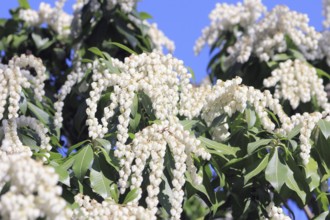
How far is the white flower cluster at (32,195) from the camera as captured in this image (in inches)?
165

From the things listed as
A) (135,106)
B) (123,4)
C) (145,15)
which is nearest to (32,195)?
(135,106)

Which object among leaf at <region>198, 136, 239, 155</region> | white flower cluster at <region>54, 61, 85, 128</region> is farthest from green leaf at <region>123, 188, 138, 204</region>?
white flower cluster at <region>54, 61, 85, 128</region>

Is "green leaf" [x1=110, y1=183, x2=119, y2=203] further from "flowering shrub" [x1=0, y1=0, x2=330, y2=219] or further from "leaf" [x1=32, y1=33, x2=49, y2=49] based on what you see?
"leaf" [x1=32, y1=33, x2=49, y2=49]

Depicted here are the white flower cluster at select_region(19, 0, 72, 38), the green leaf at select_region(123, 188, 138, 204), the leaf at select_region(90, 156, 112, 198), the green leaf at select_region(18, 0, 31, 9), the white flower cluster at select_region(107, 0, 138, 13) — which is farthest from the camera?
the green leaf at select_region(18, 0, 31, 9)

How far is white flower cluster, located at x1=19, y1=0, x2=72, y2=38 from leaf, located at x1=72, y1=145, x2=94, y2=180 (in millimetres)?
3544

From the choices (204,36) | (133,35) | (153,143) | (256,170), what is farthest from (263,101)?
(204,36)

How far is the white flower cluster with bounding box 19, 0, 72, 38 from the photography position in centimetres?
899

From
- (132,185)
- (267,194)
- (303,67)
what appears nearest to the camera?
(132,185)

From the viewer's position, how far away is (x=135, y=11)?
863 cm

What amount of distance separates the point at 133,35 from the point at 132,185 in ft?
10.5

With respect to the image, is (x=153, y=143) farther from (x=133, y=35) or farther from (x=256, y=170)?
(x=133, y=35)

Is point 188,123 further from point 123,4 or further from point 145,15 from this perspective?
point 145,15

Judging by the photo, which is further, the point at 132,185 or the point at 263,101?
the point at 263,101

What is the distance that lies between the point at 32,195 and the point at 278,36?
15.7ft
